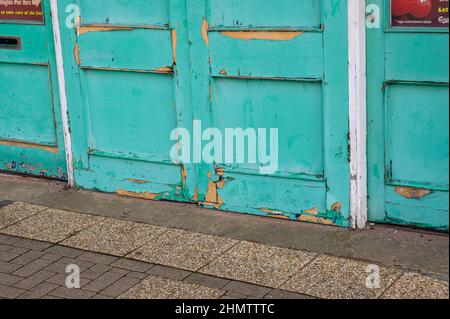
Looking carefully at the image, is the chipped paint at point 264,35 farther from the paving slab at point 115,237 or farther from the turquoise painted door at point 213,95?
the paving slab at point 115,237

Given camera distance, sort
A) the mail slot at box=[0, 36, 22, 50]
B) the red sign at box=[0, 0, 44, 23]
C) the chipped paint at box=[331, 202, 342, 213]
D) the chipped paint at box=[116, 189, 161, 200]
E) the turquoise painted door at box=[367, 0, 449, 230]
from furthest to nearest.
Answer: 1. the mail slot at box=[0, 36, 22, 50]
2. the red sign at box=[0, 0, 44, 23]
3. the chipped paint at box=[116, 189, 161, 200]
4. the chipped paint at box=[331, 202, 342, 213]
5. the turquoise painted door at box=[367, 0, 449, 230]

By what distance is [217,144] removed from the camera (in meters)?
6.14

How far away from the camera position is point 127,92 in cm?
650

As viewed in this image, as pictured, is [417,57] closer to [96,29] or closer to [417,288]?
[417,288]

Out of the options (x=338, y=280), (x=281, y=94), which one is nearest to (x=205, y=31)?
(x=281, y=94)

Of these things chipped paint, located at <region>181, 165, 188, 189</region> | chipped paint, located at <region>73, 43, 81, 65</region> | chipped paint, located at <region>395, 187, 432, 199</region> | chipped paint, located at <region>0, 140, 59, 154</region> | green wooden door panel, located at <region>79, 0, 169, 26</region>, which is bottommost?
chipped paint, located at <region>395, 187, 432, 199</region>

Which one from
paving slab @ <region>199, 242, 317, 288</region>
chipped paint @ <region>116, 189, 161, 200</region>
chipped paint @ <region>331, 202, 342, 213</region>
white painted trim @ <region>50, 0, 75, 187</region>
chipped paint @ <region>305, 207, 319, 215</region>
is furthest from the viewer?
white painted trim @ <region>50, 0, 75, 187</region>

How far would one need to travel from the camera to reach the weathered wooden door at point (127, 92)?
6219mm

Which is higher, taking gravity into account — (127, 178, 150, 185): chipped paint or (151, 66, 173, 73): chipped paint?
(151, 66, 173, 73): chipped paint

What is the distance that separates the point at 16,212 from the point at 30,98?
1.10 metres

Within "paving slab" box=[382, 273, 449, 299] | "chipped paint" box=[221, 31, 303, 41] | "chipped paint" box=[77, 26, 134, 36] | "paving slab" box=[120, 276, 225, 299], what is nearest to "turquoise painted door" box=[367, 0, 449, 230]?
"chipped paint" box=[221, 31, 303, 41]

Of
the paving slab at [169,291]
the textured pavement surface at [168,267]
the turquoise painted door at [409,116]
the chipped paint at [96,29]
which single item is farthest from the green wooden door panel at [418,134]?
the chipped paint at [96,29]

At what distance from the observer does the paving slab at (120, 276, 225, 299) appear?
4.96 metres

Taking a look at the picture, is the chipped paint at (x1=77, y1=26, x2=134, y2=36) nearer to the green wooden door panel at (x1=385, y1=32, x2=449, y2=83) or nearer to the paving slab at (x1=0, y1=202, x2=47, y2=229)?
the paving slab at (x1=0, y1=202, x2=47, y2=229)
